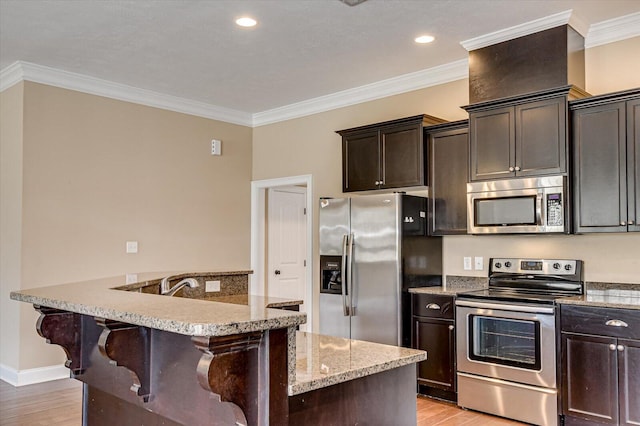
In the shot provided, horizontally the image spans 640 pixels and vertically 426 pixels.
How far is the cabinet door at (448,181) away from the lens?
14.1 feet

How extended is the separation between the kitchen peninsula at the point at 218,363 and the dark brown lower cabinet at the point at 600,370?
197 centimetres

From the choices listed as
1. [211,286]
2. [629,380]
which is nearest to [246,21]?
[211,286]

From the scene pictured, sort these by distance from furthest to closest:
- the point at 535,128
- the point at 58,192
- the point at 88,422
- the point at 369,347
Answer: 1. the point at 58,192
2. the point at 535,128
3. the point at 88,422
4. the point at 369,347

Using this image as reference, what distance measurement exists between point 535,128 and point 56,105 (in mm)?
4103

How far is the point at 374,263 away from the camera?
14.5 feet

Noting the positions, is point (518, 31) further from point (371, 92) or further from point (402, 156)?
point (371, 92)

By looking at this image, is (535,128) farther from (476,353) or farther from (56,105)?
(56,105)

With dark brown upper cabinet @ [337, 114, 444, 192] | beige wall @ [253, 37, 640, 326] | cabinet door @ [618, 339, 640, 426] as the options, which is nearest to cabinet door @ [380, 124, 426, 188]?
dark brown upper cabinet @ [337, 114, 444, 192]

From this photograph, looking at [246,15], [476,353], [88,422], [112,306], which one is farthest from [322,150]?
[112,306]

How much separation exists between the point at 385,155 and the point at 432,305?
1.41 m

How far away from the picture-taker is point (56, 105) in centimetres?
490

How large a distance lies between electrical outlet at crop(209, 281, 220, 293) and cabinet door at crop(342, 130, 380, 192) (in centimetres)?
183

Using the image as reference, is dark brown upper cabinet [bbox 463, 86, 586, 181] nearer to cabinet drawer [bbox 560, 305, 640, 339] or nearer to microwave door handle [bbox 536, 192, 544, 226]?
microwave door handle [bbox 536, 192, 544, 226]

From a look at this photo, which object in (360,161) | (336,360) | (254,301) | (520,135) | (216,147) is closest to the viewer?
(336,360)
